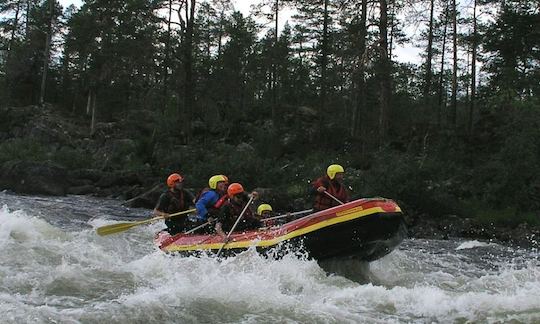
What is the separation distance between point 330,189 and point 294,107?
2389 centimetres

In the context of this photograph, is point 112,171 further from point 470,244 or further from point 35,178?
point 470,244

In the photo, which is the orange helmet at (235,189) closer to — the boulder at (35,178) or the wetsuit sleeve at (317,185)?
the wetsuit sleeve at (317,185)

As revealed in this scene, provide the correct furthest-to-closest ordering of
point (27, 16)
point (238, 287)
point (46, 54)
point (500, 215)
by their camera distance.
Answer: point (27, 16), point (46, 54), point (500, 215), point (238, 287)

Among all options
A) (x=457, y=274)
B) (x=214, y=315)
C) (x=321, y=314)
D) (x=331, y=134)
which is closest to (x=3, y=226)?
(x=214, y=315)

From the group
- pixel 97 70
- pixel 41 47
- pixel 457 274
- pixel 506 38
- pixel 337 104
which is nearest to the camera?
pixel 457 274

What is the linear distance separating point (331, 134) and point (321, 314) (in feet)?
71.3

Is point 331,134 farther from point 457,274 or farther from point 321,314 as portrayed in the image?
point 321,314

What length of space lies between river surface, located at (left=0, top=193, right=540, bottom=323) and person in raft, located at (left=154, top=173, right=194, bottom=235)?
2.91ft

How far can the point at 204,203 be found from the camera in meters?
10.5

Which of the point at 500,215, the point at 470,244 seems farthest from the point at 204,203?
the point at 500,215

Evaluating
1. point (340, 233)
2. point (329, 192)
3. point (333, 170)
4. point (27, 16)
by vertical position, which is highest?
point (27, 16)

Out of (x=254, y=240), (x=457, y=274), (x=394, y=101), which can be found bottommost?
(x=457, y=274)

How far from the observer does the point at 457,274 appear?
9.79 meters

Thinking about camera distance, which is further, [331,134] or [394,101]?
[394,101]
